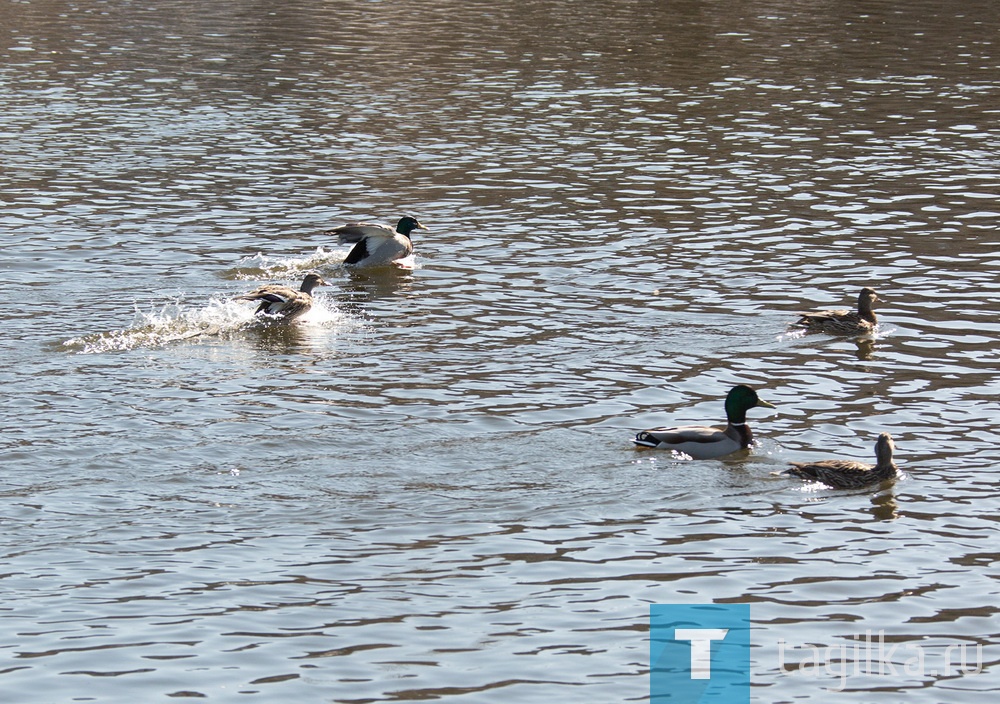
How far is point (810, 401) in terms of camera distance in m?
17.2

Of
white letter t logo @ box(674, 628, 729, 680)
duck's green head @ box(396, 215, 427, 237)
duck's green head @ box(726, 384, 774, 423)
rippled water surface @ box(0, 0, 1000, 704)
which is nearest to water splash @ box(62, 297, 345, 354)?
rippled water surface @ box(0, 0, 1000, 704)

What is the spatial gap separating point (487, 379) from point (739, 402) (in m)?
3.28

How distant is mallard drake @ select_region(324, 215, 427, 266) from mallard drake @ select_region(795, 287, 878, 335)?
673cm

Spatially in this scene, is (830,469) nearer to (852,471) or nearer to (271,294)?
(852,471)

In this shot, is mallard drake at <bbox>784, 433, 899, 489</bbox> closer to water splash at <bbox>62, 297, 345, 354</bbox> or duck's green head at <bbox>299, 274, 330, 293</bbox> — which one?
water splash at <bbox>62, 297, 345, 354</bbox>

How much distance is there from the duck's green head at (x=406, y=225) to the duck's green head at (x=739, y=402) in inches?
391

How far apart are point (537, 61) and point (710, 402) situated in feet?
85.4

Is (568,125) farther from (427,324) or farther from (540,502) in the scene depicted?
(540,502)

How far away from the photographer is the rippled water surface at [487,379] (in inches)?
451

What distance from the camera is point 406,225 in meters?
24.8

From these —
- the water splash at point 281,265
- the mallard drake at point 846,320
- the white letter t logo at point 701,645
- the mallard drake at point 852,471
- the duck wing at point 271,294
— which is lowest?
the white letter t logo at point 701,645

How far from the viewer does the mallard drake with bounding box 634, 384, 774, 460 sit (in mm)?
15172

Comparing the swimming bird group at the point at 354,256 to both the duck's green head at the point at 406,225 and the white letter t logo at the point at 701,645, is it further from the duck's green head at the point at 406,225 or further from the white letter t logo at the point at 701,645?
the white letter t logo at the point at 701,645

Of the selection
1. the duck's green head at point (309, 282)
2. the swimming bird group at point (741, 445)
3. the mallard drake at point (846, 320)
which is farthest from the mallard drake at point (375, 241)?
the swimming bird group at point (741, 445)
